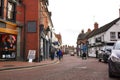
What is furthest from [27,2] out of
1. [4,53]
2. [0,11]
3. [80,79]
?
[80,79]

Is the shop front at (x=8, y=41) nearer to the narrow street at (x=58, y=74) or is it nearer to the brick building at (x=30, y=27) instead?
the brick building at (x=30, y=27)

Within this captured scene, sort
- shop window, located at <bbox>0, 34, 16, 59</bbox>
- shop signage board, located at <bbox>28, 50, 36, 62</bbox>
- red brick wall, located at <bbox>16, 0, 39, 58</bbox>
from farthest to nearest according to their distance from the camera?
red brick wall, located at <bbox>16, 0, 39, 58</bbox>
shop signage board, located at <bbox>28, 50, 36, 62</bbox>
shop window, located at <bbox>0, 34, 16, 59</bbox>

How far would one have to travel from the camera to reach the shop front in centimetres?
2342

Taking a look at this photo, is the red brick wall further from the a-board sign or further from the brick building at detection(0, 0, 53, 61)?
the a-board sign

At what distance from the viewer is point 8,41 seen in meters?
24.3

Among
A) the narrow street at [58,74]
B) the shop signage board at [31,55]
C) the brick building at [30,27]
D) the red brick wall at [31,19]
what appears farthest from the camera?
the red brick wall at [31,19]

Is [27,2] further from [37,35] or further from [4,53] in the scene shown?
[4,53]

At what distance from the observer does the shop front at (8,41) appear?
23.4 m

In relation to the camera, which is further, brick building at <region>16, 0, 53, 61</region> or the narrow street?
brick building at <region>16, 0, 53, 61</region>

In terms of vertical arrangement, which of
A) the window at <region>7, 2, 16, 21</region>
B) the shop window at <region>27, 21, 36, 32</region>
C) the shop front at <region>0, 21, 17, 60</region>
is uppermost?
the window at <region>7, 2, 16, 21</region>

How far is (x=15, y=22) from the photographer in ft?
83.8

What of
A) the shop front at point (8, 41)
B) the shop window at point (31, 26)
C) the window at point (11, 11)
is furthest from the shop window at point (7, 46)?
the shop window at point (31, 26)

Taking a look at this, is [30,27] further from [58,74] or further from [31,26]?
[58,74]

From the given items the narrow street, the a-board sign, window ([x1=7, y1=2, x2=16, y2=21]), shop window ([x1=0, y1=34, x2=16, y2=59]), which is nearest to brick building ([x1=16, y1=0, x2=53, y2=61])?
the a-board sign
